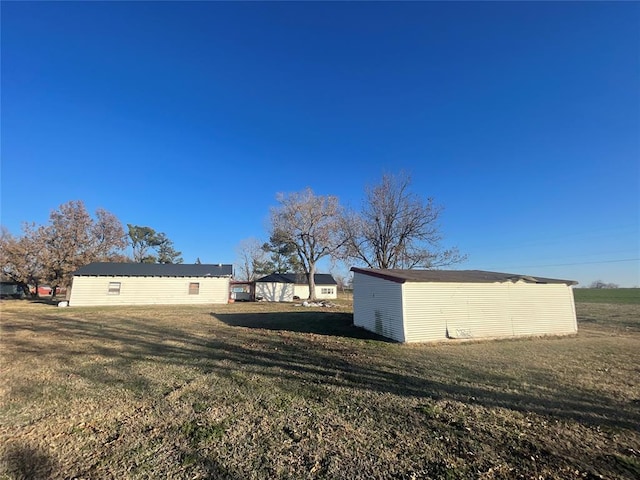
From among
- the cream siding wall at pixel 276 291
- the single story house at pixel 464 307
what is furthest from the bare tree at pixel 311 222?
the single story house at pixel 464 307

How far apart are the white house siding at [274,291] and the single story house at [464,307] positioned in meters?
24.0

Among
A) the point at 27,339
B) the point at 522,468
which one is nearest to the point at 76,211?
the point at 27,339

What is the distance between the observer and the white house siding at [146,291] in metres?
24.8

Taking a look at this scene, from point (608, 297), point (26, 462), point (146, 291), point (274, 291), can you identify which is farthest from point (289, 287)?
point (608, 297)

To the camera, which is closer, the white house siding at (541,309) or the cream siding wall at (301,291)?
the white house siding at (541,309)

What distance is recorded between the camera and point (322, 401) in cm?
495

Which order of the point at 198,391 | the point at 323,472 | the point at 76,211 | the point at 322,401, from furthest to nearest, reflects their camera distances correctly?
the point at 76,211 < the point at 198,391 < the point at 322,401 < the point at 323,472

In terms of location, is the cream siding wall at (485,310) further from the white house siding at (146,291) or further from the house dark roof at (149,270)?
the white house siding at (146,291)

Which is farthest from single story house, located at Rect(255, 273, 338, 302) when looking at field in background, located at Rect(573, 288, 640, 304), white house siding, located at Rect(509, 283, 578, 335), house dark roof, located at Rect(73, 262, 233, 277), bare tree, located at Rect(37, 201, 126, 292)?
field in background, located at Rect(573, 288, 640, 304)

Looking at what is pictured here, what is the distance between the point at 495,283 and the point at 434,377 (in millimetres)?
7241

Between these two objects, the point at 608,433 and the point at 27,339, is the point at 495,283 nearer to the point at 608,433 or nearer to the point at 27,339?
the point at 608,433

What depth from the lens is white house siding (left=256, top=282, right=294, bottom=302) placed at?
118 feet

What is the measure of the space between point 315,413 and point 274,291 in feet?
107

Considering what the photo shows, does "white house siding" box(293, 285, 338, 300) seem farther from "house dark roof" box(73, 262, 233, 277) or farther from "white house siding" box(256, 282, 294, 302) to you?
"house dark roof" box(73, 262, 233, 277)
